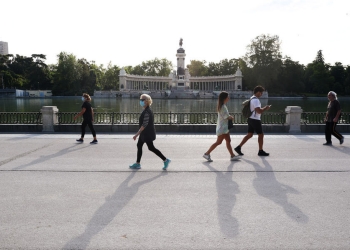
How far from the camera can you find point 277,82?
107 m

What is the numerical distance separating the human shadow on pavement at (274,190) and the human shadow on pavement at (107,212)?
2492 mm

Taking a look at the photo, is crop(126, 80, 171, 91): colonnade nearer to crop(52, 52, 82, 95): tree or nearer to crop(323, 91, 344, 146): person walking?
crop(52, 52, 82, 95): tree

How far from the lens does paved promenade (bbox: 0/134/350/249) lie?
184 inches

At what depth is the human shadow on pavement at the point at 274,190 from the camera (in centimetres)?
Result: 556

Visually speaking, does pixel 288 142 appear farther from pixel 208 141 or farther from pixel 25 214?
pixel 25 214

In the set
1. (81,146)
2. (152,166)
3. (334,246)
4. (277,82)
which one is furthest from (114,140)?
(277,82)

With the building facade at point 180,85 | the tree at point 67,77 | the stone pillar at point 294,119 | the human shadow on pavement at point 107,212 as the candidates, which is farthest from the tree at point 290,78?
the human shadow on pavement at point 107,212

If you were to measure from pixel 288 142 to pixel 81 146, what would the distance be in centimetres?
817

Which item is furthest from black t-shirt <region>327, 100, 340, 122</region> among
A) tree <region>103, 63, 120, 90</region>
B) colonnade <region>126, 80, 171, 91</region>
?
tree <region>103, 63, 120, 90</region>

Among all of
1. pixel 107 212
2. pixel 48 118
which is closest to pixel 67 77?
pixel 48 118

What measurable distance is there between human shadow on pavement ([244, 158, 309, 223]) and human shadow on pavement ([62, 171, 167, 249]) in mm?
2492

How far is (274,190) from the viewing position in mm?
6930

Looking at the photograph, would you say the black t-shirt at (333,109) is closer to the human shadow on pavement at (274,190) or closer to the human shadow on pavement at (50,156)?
the human shadow on pavement at (274,190)

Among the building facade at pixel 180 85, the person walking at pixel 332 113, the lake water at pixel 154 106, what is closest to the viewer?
the person walking at pixel 332 113
